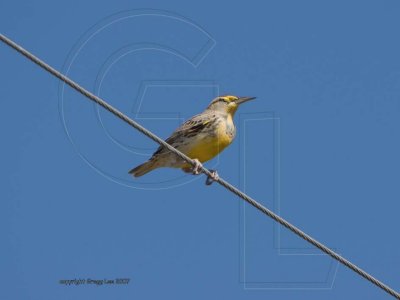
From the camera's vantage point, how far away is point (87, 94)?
8.91m

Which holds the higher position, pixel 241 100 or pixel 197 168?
pixel 241 100

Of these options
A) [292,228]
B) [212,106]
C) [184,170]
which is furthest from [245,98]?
[292,228]

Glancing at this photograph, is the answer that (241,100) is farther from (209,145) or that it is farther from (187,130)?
(209,145)

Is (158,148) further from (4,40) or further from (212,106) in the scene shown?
(4,40)

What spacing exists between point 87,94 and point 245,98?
17.3ft

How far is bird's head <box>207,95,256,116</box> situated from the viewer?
44.9ft

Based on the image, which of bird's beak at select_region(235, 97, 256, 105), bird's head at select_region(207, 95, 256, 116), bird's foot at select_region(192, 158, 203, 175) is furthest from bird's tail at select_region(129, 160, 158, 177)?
bird's beak at select_region(235, 97, 256, 105)

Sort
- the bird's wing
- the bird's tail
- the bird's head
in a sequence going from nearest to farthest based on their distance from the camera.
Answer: the bird's wing, the bird's tail, the bird's head

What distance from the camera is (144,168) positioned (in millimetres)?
13422

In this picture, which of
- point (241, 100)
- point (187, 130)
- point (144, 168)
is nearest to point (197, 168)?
point (187, 130)

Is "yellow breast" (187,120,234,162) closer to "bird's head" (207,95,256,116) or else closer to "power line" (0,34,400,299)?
"bird's head" (207,95,256,116)

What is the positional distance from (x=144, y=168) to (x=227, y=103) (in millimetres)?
1577

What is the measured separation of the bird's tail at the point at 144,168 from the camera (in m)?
13.4

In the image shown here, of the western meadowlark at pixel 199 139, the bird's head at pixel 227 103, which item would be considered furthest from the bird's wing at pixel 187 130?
the bird's head at pixel 227 103
